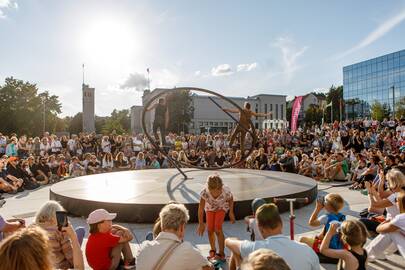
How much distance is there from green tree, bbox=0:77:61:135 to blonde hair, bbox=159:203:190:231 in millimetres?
52247

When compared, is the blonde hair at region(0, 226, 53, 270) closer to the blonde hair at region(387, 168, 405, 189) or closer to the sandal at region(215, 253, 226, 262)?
the sandal at region(215, 253, 226, 262)

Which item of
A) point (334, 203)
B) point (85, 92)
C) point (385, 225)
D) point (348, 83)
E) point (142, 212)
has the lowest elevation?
point (142, 212)

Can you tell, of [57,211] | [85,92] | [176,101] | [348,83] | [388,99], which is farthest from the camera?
[348,83]

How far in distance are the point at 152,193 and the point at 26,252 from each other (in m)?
6.30

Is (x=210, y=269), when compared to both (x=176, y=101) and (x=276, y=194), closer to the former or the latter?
(x=276, y=194)

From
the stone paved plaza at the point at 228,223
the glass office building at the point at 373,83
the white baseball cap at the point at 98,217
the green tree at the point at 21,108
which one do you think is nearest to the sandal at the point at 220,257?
the stone paved plaza at the point at 228,223

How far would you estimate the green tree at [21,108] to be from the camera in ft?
159

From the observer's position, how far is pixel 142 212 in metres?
6.97

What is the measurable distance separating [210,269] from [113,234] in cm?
150

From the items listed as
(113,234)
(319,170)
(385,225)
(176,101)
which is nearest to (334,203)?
(385,225)

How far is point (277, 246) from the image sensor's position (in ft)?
9.12

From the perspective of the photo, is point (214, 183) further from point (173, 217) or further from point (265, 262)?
point (265, 262)

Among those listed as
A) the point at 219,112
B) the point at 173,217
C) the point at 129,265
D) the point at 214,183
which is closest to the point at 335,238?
the point at 214,183

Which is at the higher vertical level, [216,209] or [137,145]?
[137,145]
